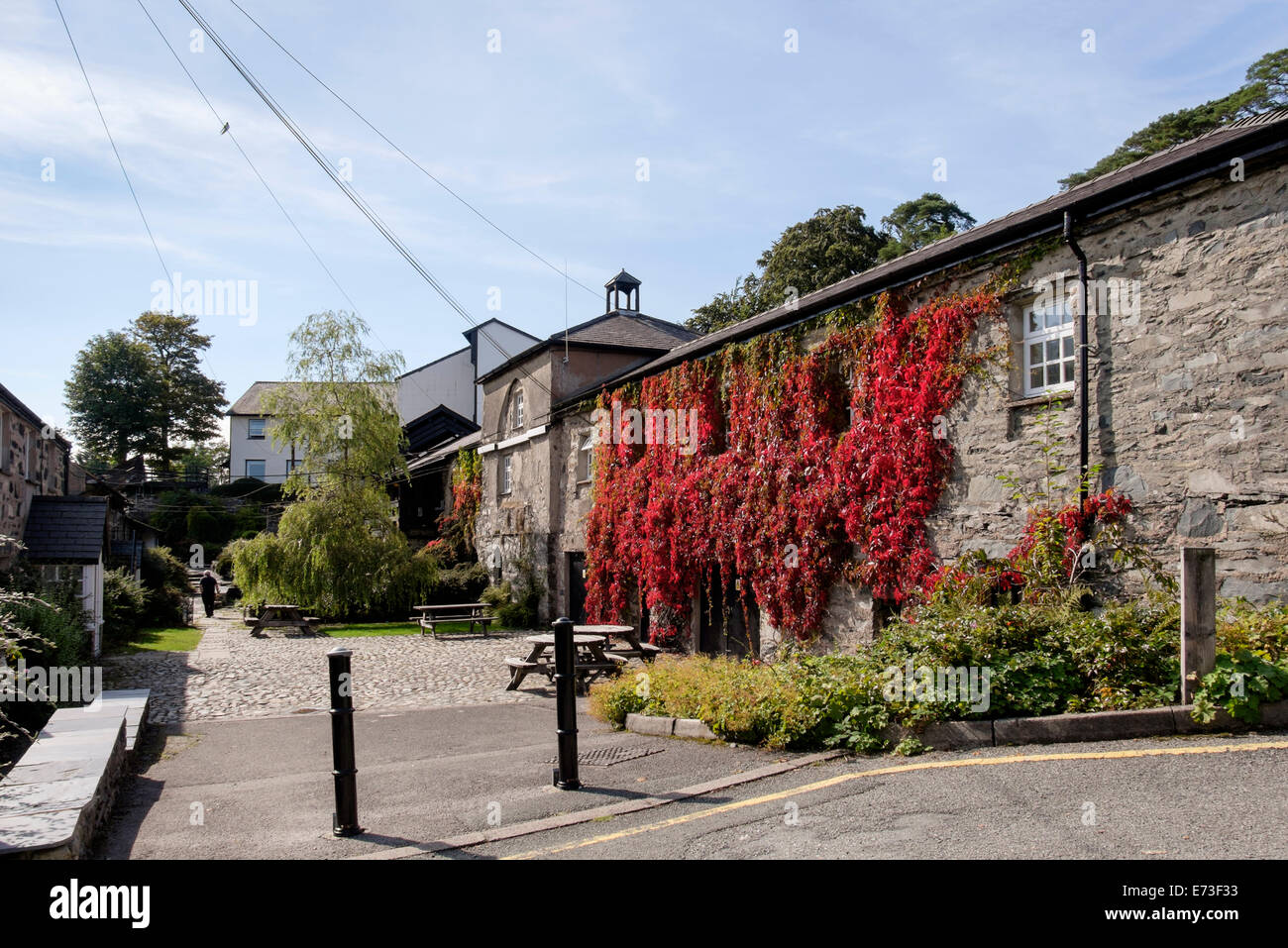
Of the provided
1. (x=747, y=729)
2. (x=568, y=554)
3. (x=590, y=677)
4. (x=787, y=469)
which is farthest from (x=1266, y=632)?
(x=568, y=554)

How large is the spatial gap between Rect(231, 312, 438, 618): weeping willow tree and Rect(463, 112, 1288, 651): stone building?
16.7 m

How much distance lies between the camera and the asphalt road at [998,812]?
4434mm

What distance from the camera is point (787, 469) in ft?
42.0

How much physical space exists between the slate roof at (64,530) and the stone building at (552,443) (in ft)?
32.3

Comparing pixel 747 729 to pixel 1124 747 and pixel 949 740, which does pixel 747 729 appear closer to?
pixel 949 740

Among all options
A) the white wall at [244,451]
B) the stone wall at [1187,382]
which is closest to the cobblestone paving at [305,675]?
the stone wall at [1187,382]

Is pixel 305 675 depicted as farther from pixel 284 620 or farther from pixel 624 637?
→ pixel 284 620

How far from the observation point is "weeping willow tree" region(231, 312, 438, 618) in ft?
79.5

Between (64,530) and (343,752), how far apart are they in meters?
14.6

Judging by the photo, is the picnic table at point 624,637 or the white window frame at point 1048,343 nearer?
the white window frame at point 1048,343

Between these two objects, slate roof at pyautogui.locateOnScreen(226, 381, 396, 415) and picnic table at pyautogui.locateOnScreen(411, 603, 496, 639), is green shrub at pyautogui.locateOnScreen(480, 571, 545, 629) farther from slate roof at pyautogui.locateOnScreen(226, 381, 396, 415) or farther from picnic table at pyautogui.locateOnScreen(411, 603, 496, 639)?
slate roof at pyautogui.locateOnScreen(226, 381, 396, 415)

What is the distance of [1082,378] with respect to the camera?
909cm

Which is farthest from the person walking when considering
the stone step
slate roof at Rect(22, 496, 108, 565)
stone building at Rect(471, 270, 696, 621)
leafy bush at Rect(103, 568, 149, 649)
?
the stone step

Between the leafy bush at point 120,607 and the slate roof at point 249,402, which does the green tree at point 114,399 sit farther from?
the leafy bush at point 120,607
